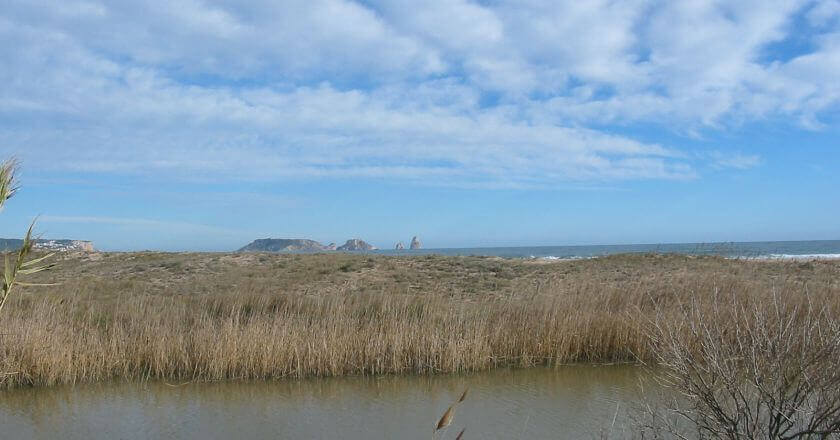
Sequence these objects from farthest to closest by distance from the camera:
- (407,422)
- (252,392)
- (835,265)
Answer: (835,265) → (252,392) → (407,422)

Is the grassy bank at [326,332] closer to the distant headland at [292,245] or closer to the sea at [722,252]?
the sea at [722,252]

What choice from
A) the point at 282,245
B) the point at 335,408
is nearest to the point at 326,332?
the point at 335,408

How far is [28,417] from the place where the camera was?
767 cm

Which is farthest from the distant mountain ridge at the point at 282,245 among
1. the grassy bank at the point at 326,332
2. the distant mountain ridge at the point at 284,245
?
the grassy bank at the point at 326,332

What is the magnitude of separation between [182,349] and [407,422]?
363cm

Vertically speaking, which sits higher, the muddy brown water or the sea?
the sea

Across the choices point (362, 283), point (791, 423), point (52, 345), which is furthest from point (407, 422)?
point (362, 283)

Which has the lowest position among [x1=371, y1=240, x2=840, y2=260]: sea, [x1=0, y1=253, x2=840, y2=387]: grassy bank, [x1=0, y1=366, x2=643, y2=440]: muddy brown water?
[x1=0, y1=366, x2=643, y2=440]: muddy brown water

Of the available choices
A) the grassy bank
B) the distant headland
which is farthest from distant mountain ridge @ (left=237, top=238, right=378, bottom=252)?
the grassy bank

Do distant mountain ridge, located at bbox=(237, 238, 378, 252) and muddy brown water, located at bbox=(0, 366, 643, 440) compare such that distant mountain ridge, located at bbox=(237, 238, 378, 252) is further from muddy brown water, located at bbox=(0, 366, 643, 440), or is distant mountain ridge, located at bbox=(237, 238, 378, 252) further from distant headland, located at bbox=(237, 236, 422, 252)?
muddy brown water, located at bbox=(0, 366, 643, 440)

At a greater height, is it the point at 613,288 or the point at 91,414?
the point at 613,288

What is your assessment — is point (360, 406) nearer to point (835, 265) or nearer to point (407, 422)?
point (407, 422)

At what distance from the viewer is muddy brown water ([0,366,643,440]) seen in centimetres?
696

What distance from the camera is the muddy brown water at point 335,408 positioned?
6.96 meters
